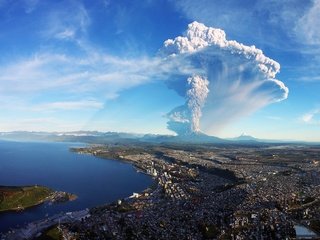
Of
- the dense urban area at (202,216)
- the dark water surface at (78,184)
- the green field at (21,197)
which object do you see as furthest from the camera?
the green field at (21,197)

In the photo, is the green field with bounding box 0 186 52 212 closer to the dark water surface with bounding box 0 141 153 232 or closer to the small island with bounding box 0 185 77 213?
the small island with bounding box 0 185 77 213

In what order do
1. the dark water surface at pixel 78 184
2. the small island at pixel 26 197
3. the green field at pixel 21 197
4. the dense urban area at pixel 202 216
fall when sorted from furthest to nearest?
1. the small island at pixel 26 197
2. the green field at pixel 21 197
3. the dark water surface at pixel 78 184
4. the dense urban area at pixel 202 216

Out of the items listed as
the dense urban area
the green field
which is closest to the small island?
the green field

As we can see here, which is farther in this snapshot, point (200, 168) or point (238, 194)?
point (200, 168)

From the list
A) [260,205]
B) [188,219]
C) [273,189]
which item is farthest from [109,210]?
[273,189]

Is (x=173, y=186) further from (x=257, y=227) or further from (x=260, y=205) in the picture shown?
(x=257, y=227)

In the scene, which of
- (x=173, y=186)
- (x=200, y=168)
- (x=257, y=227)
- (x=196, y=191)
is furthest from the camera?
(x=200, y=168)

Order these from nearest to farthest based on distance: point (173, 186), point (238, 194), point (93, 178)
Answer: point (238, 194)
point (173, 186)
point (93, 178)

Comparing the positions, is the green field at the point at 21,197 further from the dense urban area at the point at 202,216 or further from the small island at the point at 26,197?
the dense urban area at the point at 202,216

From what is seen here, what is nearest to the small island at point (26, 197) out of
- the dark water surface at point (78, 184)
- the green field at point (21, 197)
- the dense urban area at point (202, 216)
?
the green field at point (21, 197)
